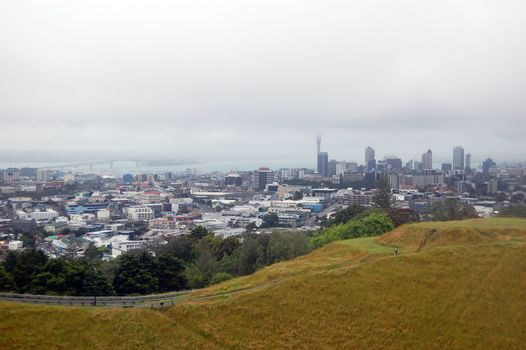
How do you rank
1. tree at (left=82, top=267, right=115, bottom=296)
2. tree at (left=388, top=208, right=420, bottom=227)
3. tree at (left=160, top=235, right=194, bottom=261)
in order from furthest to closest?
tree at (left=388, top=208, right=420, bottom=227) → tree at (left=160, top=235, right=194, bottom=261) → tree at (left=82, top=267, right=115, bottom=296)

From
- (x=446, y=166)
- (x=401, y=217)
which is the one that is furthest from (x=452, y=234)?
(x=446, y=166)

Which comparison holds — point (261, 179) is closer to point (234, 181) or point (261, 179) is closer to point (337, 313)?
point (234, 181)

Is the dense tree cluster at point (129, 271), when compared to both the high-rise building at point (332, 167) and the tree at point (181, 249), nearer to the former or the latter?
the tree at point (181, 249)

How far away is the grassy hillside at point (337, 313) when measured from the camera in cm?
1525

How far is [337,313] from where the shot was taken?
16.8 m

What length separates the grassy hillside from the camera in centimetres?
1525

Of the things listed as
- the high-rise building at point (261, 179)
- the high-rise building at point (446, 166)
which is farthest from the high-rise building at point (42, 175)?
the high-rise building at point (446, 166)

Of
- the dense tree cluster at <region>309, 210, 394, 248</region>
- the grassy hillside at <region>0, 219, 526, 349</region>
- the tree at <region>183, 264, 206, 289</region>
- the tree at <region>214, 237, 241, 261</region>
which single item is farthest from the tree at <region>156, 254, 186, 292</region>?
the tree at <region>214, 237, 241, 261</region>

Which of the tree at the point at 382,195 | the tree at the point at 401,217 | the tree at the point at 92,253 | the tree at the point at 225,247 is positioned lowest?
the tree at the point at 92,253

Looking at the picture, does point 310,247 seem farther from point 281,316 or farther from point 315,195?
point 315,195

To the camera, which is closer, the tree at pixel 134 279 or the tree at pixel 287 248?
the tree at pixel 134 279

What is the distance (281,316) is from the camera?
1662 cm

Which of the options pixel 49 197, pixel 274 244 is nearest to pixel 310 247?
pixel 274 244

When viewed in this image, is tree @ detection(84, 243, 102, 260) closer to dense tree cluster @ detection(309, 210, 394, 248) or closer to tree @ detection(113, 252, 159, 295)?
dense tree cluster @ detection(309, 210, 394, 248)
